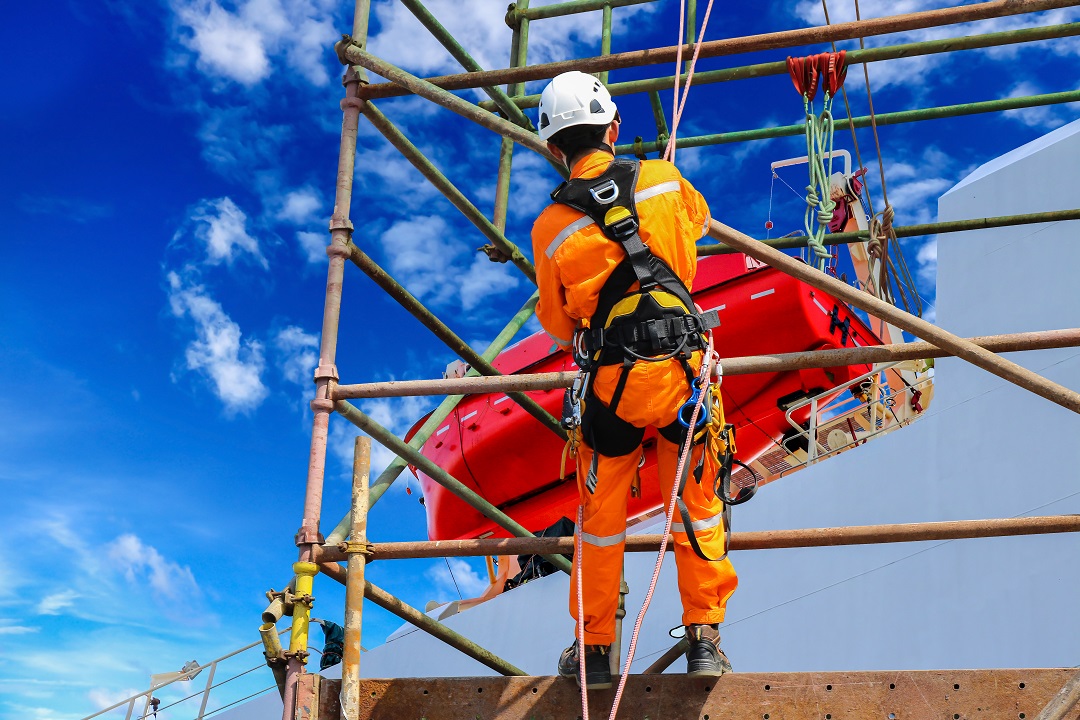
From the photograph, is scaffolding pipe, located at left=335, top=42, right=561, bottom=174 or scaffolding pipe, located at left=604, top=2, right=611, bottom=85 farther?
scaffolding pipe, located at left=604, top=2, right=611, bottom=85

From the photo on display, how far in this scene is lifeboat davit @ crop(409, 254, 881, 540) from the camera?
9.55m

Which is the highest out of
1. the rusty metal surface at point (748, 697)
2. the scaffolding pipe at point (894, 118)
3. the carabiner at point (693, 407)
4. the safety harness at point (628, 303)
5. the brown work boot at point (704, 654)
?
the scaffolding pipe at point (894, 118)

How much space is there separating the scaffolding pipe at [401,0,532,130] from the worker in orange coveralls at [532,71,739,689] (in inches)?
79.8

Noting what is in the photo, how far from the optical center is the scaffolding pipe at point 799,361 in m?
3.61

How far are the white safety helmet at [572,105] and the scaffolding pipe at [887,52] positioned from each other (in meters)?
1.30

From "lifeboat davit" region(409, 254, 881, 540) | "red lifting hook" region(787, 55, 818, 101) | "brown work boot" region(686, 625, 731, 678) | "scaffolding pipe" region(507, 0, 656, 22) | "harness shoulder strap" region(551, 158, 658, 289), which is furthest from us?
"lifeboat davit" region(409, 254, 881, 540)

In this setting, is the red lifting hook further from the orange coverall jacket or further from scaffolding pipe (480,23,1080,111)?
the orange coverall jacket

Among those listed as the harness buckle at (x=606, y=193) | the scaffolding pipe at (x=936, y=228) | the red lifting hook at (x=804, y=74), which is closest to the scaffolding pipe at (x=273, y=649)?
the harness buckle at (x=606, y=193)

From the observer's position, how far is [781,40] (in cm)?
444

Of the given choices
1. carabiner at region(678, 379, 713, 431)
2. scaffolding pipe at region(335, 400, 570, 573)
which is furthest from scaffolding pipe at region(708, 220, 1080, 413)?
scaffolding pipe at region(335, 400, 570, 573)

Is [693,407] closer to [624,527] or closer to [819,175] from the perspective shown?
[624,527]

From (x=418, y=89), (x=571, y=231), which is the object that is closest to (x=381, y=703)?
(x=571, y=231)

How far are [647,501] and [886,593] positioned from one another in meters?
3.94

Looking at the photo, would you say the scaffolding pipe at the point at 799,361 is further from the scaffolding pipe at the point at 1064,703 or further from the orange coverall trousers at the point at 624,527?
the scaffolding pipe at the point at 1064,703
